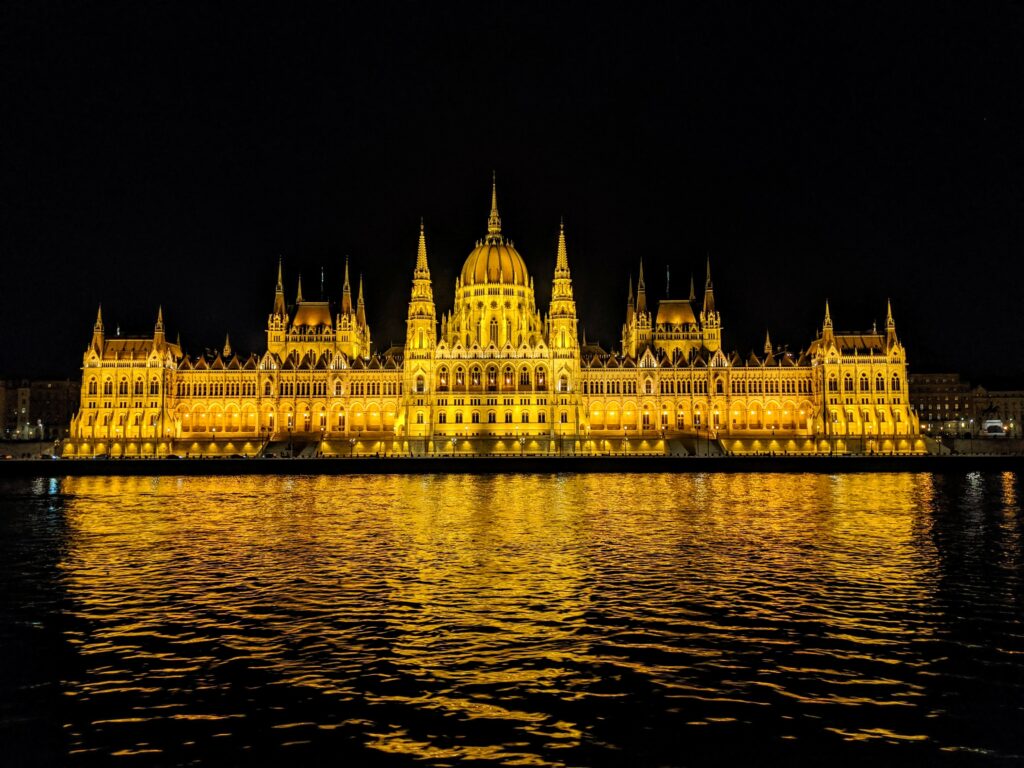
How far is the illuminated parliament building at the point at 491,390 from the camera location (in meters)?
101

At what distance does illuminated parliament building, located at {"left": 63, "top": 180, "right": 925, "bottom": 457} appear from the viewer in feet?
333

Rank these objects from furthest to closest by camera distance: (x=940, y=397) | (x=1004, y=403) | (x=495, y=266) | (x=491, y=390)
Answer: (x=1004, y=403) → (x=940, y=397) → (x=495, y=266) → (x=491, y=390)

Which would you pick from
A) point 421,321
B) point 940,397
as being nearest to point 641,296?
point 421,321

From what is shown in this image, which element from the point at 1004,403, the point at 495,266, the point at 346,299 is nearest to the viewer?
the point at 495,266

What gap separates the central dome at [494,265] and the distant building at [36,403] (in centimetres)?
7656

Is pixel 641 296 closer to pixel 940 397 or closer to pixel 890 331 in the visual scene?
pixel 890 331

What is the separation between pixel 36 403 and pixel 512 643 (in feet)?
498

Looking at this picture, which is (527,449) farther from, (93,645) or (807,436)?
(93,645)

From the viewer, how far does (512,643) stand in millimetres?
18422

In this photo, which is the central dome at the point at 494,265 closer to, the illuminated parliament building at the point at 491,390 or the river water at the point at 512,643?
the illuminated parliament building at the point at 491,390

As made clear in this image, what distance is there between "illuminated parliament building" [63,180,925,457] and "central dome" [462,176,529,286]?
0.23 metres

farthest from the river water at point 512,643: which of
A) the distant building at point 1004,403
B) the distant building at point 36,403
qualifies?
the distant building at point 1004,403

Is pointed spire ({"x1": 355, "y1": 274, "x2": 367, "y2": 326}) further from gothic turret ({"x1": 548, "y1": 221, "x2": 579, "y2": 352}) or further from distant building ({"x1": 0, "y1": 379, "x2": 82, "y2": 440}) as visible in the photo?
distant building ({"x1": 0, "y1": 379, "x2": 82, "y2": 440})

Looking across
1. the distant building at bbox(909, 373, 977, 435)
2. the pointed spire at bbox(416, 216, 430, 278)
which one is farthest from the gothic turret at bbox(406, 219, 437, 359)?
the distant building at bbox(909, 373, 977, 435)
